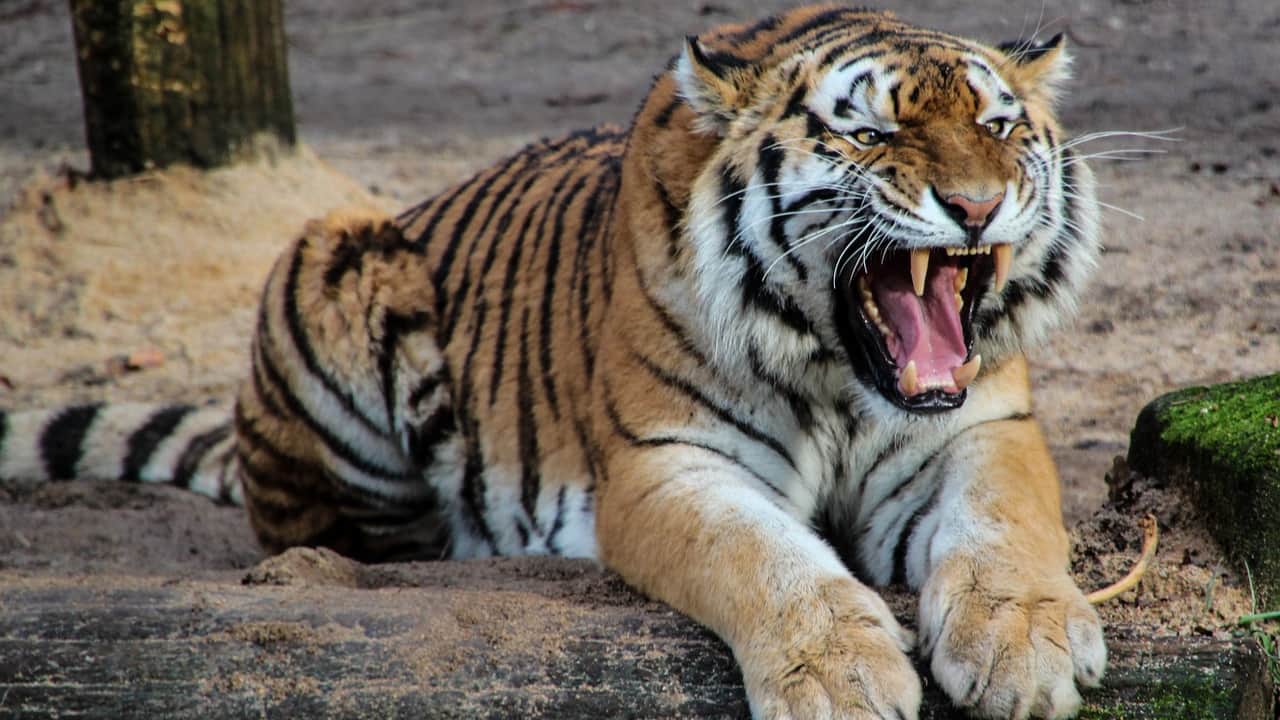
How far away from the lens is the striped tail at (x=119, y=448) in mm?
3707

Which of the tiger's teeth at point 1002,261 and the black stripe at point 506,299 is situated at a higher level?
the tiger's teeth at point 1002,261

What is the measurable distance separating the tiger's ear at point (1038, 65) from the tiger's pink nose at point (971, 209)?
0.44 m

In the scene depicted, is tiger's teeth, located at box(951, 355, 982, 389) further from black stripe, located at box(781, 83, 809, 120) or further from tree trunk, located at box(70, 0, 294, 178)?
tree trunk, located at box(70, 0, 294, 178)

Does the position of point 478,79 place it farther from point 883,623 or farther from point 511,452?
point 883,623

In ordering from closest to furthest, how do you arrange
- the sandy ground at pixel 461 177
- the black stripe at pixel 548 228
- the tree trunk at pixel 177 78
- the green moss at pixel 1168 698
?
1. the green moss at pixel 1168 698
2. the black stripe at pixel 548 228
3. the sandy ground at pixel 461 177
4. the tree trunk at pixel 177 78

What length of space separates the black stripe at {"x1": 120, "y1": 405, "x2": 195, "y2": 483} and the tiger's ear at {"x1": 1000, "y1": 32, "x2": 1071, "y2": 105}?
7.96 feet

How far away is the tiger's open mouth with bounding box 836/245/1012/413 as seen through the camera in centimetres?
219

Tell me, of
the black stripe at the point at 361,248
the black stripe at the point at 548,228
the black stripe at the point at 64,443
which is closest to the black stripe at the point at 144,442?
the black stripe at the point at 64,443

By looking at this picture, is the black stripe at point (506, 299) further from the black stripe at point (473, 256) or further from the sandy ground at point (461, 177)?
the sandy ground at point (461, 177)

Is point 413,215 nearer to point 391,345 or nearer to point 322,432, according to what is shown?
point 391,345

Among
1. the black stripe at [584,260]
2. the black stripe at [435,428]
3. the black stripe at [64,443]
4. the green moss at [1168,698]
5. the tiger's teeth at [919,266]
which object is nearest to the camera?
the green moss at [1168,698]

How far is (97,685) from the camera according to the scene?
1.80 meters

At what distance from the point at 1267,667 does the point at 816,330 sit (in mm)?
853

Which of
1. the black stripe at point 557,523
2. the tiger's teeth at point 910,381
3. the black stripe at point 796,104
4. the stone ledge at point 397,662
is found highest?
the black stripe at point 796,104
